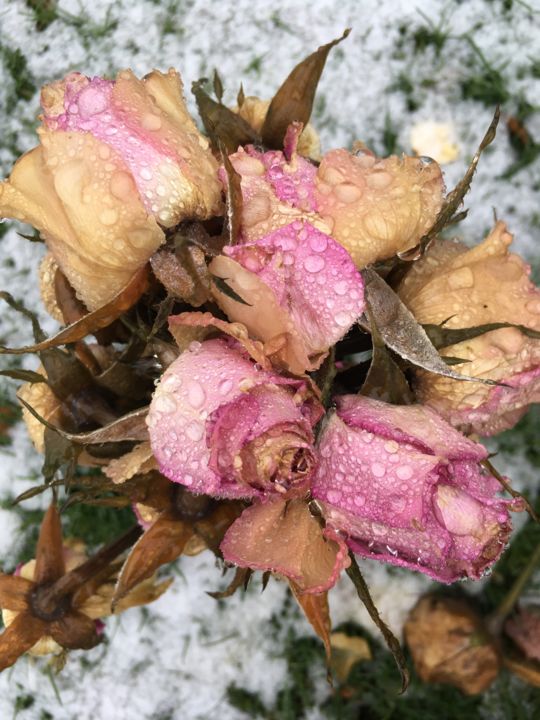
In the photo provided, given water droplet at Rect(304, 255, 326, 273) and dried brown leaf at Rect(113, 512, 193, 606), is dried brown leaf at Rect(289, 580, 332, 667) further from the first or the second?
water droplet at Rect(304, 255, 326, 273)

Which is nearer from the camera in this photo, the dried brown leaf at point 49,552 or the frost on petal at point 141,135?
the frost on petal at point 141,135

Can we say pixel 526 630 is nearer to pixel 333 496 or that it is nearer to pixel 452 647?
pixel 452 647

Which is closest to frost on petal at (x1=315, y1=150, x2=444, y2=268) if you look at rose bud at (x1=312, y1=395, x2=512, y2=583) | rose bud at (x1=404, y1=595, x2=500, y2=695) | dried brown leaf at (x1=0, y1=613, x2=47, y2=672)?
rose bud at (x1=312, y1=395, x2=512, y2=583)

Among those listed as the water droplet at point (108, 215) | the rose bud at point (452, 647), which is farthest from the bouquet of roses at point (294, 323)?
the rose bud at point (452, 647)

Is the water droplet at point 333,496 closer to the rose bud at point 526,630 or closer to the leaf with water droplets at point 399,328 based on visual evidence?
the leaf with water droplets at point 399,328

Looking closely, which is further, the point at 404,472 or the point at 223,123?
the point at 223,123

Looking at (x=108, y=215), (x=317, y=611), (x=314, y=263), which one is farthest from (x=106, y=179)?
(x=317, y=611)
